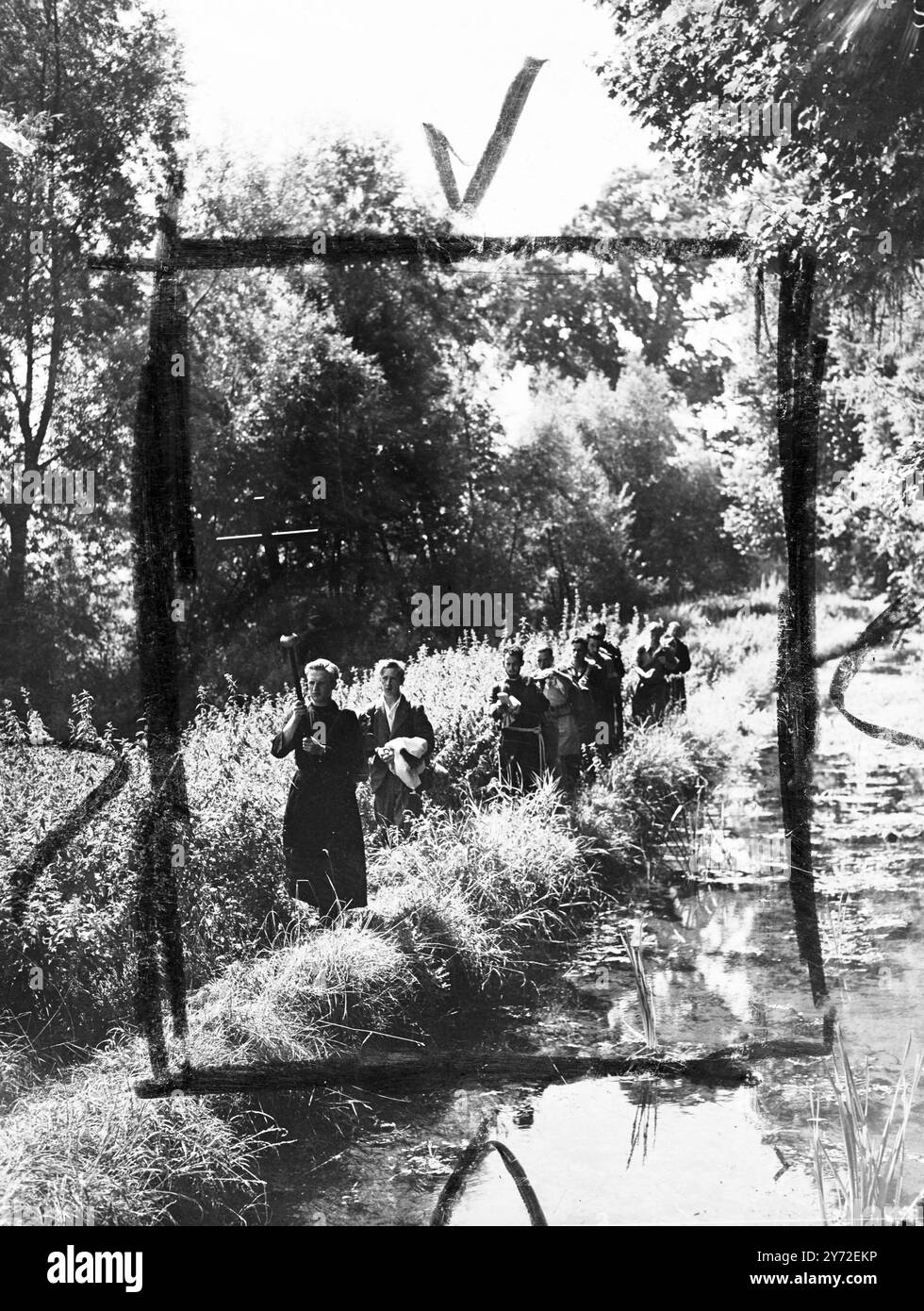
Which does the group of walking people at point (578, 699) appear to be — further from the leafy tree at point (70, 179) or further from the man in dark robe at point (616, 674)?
the leafy tree at point (70, 179)

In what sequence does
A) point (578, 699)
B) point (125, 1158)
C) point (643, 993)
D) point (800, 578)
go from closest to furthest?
1. point (125, 1158)
2. point (643, 993)
3. point (800, 578)
4. point (578, 699)

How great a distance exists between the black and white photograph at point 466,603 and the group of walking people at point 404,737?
12 mm

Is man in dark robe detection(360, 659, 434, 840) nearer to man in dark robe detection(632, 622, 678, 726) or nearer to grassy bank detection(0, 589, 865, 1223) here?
grassy bank detection(0, 589, 865, 1223)

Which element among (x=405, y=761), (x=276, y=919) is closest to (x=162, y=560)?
(x=405, y=761)

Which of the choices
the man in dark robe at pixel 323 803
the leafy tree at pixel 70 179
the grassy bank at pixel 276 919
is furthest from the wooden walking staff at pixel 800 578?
the leafy tree at pixel 70 179

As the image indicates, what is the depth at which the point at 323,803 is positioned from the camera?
3441mm

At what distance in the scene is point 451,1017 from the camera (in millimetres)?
3377

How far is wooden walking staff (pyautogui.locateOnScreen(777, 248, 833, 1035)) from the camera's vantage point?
3482mm

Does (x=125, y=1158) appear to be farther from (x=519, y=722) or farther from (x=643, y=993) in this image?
(x=519, y=722)

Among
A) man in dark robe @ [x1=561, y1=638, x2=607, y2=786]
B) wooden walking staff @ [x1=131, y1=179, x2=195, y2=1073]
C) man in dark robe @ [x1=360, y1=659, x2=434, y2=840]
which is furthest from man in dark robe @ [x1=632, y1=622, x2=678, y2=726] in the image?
wooden walking staff @ [x1=131, y1=179, x2=195, y2=1073]

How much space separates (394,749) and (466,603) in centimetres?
51

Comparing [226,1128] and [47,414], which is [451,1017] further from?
[47,414]

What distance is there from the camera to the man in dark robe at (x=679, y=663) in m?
3.56

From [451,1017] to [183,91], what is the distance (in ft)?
9.55
